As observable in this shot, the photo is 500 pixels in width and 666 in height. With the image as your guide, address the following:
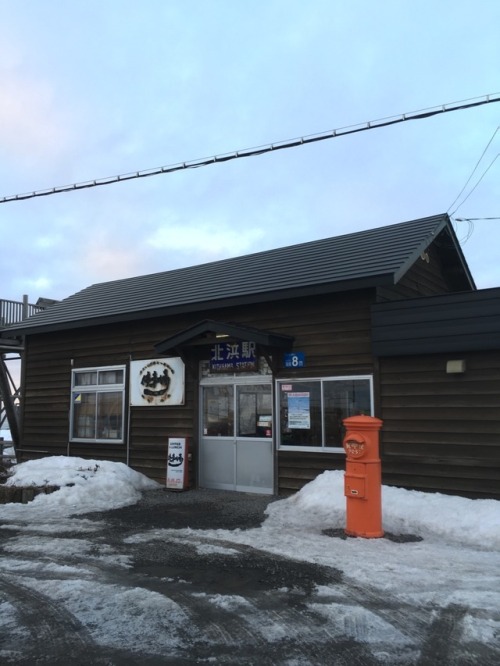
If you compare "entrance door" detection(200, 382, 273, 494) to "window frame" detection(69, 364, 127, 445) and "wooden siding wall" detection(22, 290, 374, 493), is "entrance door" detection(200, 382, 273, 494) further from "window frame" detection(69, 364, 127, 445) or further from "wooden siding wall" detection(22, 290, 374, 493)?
"window frame" detection(69, 364, 127, 445)

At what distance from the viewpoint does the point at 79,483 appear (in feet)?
32.6

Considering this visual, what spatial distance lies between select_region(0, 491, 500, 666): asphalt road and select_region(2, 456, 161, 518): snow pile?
231 cm

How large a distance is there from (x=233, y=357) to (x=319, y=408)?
2.13 meters

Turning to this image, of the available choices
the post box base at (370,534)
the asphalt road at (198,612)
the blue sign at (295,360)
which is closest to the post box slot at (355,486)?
the post box base at (370,534)

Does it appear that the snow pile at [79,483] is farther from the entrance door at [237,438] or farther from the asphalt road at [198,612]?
the asphalt road at [198,612]

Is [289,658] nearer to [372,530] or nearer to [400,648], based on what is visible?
[400,648]

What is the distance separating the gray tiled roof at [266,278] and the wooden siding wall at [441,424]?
165 centimetres

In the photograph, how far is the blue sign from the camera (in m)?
10.2

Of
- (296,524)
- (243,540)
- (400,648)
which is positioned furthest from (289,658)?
(296,524)

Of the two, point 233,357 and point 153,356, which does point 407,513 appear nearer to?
point 233,357

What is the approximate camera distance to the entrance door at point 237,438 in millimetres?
10609

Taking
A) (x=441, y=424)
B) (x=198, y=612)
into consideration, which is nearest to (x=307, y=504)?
(x=441, y=424)

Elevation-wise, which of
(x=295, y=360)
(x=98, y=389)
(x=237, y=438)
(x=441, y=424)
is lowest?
(x=237, y=438)

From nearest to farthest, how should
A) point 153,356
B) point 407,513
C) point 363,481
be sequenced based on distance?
1. point 363,481
2. point 407,513
3. point 153,356
